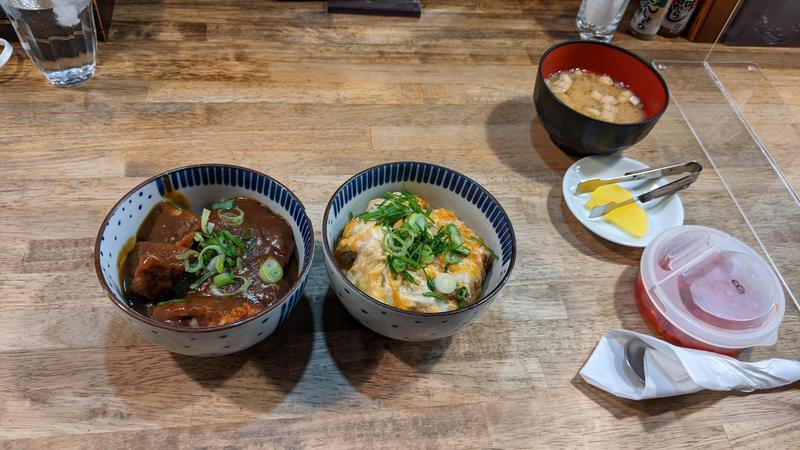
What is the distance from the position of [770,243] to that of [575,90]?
0.60 m

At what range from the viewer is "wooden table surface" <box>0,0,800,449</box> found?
98 cm

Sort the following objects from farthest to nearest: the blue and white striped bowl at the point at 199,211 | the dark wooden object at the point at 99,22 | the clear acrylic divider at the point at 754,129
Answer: the dark wooden object at the point at 99,22 → the clear acrylic divider at the point at 754,129 → the blue and white striped bowl at the point at 199,211

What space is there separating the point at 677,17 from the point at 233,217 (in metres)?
1.65

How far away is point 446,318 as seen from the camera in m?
0.89

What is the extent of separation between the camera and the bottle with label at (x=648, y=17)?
1.87 metres

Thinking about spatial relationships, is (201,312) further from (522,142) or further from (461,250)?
(522,142)

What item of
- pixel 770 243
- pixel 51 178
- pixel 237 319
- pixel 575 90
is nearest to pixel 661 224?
pixel 770 243

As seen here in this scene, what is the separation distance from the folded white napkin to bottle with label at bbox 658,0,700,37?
4.10 feet

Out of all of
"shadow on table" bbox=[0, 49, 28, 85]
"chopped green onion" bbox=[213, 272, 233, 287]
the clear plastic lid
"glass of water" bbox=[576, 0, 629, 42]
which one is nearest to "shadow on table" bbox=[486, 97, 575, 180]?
the clear plastic lid

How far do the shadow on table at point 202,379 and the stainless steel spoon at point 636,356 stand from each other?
Answer: 0.60m

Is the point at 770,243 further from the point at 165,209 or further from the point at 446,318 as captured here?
the point at 165,209

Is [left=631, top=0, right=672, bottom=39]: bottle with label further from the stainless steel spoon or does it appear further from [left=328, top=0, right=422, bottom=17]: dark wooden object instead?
the stainless steel spoon

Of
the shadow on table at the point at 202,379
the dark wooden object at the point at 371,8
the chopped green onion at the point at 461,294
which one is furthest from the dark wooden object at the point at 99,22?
the chopped green onion at the point at 461,294

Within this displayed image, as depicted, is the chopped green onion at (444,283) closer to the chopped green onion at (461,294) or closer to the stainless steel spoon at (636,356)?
the chopped green onion at (461,294)
